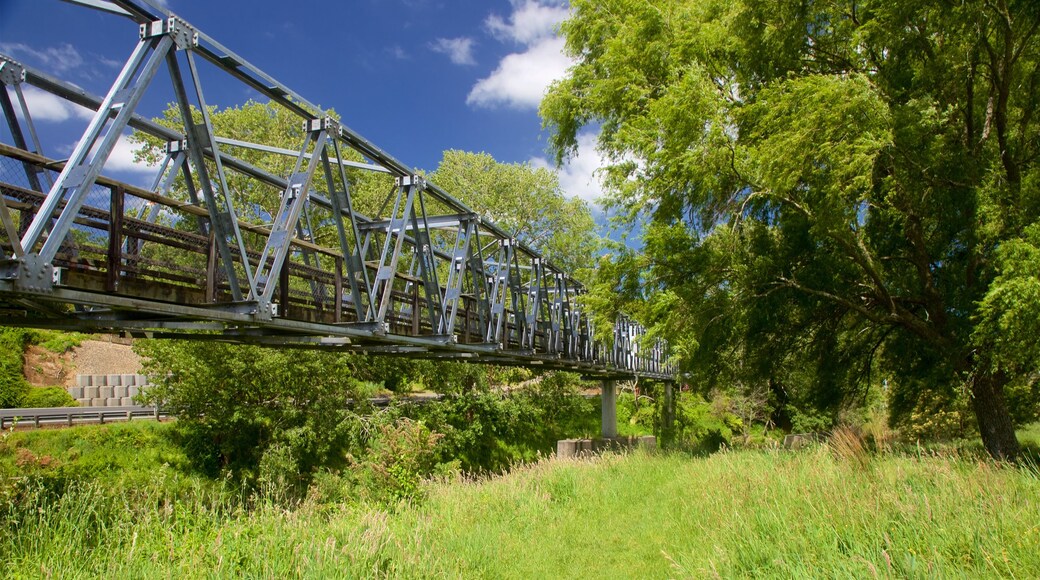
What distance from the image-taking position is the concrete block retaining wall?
84.1 ft

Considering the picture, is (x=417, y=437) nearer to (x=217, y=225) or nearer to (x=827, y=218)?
(x=217, y=225)

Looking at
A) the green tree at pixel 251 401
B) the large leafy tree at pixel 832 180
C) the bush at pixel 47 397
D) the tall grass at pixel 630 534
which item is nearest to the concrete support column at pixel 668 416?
the large leafy tree at pixel 832 180

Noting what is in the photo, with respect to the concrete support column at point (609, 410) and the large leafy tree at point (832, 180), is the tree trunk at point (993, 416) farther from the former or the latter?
the concrete support column at point (609, 410)

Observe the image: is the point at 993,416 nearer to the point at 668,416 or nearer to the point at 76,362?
the point at 668,416

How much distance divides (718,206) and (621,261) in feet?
8.22

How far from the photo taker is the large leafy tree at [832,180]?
37.1 feet

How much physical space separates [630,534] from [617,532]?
257 millimetres

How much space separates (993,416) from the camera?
1316 centimetres

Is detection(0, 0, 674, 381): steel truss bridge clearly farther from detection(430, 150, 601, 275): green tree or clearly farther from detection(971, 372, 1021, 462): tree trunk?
detection(430, 150, 601, 275): green tree

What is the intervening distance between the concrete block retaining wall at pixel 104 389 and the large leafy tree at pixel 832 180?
21461 millimetres

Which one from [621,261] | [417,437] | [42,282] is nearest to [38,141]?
[42,282]

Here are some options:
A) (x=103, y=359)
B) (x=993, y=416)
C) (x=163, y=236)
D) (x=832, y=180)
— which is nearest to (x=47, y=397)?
(x=103, y=359)

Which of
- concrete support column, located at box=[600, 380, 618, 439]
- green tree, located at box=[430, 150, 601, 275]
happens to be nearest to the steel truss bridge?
concrete support column, located at box=[600, 380, 618, 439]

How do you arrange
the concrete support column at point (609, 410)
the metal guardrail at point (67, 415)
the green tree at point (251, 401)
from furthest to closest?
the concrete support column at point (609, 410), the metal guardrail at point (67, 415), the green tree at point (251, 401)
